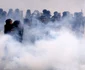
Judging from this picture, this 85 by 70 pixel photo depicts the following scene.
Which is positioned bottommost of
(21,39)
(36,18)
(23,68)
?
(23,68)

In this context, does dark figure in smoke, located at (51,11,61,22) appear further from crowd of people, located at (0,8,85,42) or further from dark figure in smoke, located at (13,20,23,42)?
dark figure in smoke, located at (13,20,23,42)

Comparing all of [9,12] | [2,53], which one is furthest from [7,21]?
[2,53]

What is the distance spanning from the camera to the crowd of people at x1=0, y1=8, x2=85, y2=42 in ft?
20.3

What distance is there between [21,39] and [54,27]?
68cm

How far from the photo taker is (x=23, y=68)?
6.21 meters

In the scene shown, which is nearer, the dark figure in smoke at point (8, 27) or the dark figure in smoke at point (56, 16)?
the dark figure in smoke at point (8, 27)

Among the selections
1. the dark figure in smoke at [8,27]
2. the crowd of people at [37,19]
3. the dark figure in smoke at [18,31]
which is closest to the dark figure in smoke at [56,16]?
the crowd of people at [37,19]

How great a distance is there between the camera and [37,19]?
628cm

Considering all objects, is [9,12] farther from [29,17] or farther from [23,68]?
[23,68]

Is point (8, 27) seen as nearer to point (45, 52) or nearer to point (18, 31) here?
point (18, 31)

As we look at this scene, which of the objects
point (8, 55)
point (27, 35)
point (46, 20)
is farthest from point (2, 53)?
point (46, 20)

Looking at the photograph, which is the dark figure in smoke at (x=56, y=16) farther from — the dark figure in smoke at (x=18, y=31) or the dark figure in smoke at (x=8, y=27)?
the dark figure in smoke at (x=8, y=27)

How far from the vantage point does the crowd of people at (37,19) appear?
6176mm

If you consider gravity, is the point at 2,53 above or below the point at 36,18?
below
